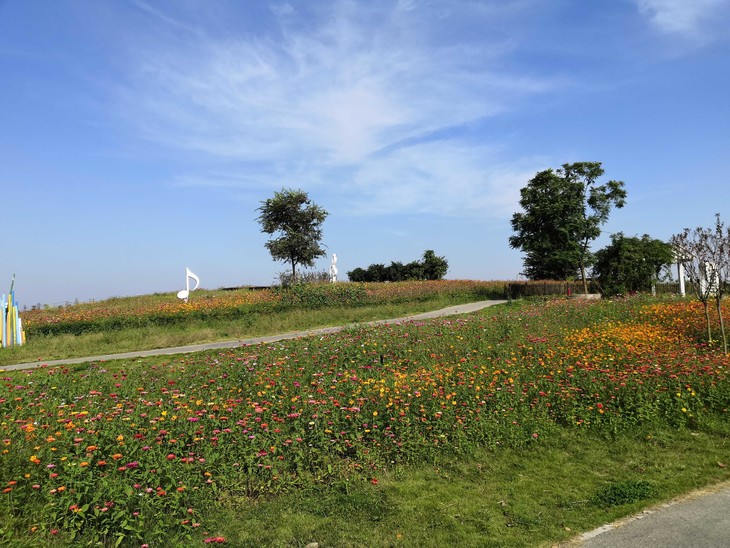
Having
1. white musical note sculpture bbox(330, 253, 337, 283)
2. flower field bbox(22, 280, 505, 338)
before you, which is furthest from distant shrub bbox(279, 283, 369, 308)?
white musical note sculpture bbox(330, 253, 337, 283)

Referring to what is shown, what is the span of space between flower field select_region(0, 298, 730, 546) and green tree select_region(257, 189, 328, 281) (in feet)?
73.5

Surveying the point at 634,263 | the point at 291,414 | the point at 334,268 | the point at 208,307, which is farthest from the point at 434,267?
the point at 291,414

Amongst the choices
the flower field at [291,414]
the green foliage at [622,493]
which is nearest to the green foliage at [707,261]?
the flower field at [291,414]

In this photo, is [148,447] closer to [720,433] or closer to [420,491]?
[420,491]

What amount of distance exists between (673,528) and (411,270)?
42.2m

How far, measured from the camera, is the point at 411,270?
46781 mm

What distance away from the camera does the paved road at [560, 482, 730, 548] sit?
4434 millimetres

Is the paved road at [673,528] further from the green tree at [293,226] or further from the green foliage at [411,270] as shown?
the green foliage at [411,270]

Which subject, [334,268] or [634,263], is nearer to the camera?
[634,263]

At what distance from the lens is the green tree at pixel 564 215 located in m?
31.5

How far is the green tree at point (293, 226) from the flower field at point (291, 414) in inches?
882

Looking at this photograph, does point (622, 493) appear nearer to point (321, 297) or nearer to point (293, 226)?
point (321, 297)

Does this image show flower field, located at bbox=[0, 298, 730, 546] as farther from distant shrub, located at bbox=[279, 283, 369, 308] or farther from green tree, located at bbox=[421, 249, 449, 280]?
green tree, located at bbox=[421, 249, 449, 280]

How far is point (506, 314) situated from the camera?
16.1m
